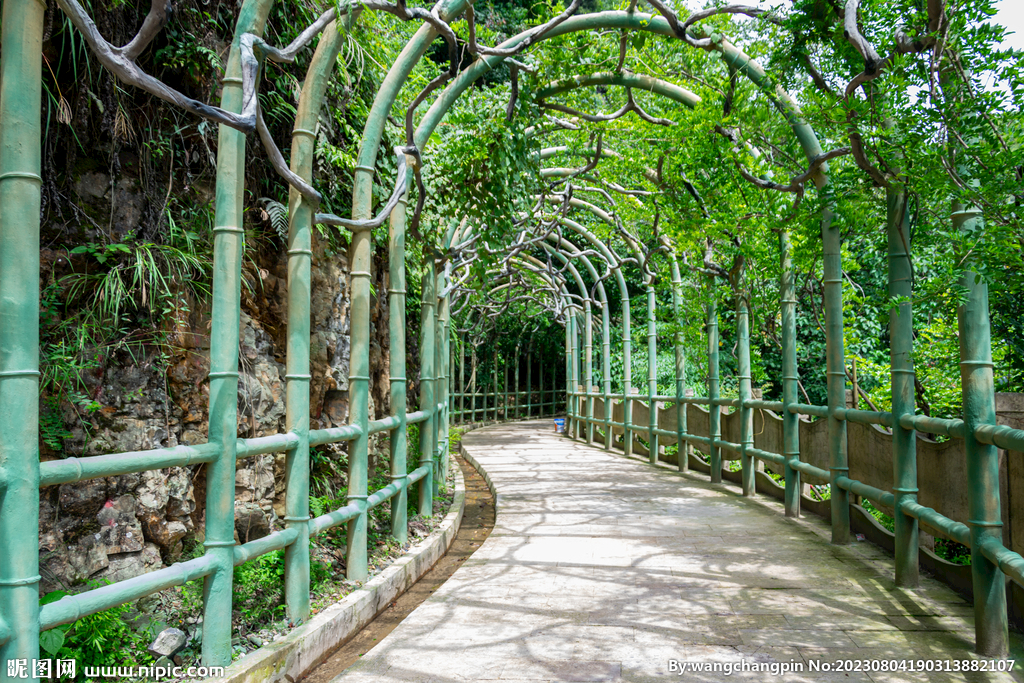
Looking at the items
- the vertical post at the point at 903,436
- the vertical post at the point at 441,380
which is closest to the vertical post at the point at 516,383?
the vertical post at the point at 441,380

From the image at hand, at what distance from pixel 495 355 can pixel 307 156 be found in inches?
742

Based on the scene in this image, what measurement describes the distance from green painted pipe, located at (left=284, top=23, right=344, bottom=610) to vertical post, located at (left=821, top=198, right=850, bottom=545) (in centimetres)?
384

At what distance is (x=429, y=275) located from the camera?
703cm

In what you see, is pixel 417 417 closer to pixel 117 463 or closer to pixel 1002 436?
pixel 117 463

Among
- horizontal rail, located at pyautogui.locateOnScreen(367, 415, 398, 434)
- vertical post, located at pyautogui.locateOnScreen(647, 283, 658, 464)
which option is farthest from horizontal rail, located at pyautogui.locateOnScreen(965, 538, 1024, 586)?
vertical post, located at pyautogui.locateOnScreen(647, 283, 658, 464)

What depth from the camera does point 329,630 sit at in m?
3.63

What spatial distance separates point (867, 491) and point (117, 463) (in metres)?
4.70

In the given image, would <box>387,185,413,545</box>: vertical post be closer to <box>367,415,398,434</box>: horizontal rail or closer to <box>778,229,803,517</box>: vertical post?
<box>367,415,398,434</box>: horizontal rail

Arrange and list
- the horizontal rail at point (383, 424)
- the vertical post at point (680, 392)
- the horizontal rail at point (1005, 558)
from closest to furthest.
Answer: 1. the horizontal rail at point (1005, 558)
2. the horizontal rail at point (383, 424)
3. the vertical post at point (680, 392)

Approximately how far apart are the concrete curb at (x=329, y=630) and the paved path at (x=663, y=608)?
25 centimetres

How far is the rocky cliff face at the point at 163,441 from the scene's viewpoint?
11.0 ft

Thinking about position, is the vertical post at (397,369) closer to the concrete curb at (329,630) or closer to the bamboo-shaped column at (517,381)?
the concrete curb at (329,630)

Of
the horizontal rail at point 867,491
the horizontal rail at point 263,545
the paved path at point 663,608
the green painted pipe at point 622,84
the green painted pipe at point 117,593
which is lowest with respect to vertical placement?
the paved path at point 663,608

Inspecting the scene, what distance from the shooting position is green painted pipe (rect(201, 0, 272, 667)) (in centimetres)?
295
